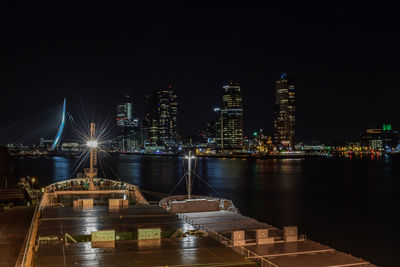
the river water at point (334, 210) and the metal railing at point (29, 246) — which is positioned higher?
the metal railing at point (29, 246)

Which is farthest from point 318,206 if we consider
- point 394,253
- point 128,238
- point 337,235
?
point 128,238

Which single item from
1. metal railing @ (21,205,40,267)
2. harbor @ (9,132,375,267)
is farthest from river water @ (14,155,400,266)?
metal railing @ (21,205,40,267)

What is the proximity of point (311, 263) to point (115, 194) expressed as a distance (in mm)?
19340

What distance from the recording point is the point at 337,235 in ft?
106

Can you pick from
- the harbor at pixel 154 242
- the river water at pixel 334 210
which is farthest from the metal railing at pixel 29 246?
the river water at pixel 334 210

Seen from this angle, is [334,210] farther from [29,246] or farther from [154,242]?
[29,246]

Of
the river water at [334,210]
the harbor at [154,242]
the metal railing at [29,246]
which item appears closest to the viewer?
the harbor at [154,242]

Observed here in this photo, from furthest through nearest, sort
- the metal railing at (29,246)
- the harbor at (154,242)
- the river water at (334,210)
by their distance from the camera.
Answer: the river water at (334,210) < the metal railing at (29,246) < the harbor at (154,242)

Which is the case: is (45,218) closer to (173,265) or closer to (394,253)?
(173,265)

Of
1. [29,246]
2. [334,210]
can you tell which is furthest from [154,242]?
[334,210]

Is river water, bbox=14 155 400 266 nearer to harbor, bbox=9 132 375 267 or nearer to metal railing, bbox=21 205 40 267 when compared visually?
harbor, bbox=9 132 375 267

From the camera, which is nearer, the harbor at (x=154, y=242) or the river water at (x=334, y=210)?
the harbor at (x=154, y=242)

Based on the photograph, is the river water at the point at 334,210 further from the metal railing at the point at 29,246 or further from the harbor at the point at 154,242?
the metal railing at the point at 29,246

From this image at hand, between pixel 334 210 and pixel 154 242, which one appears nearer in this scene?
pixel 154 242
